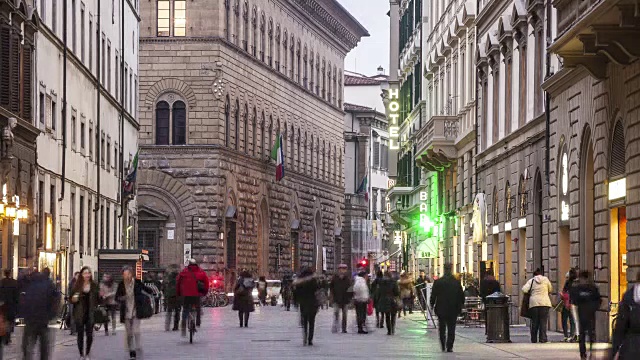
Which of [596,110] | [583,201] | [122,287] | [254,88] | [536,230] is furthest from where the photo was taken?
[254,88]

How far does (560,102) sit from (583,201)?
10.4 feet

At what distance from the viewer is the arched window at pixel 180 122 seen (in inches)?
3425

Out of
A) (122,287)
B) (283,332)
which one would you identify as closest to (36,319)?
(122,287)

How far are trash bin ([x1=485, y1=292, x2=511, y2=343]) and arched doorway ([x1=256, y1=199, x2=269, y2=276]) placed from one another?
6079 cm

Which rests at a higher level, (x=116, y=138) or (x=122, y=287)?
(x=116, y=138)

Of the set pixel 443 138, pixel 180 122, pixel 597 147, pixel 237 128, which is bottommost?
pixel 597 147

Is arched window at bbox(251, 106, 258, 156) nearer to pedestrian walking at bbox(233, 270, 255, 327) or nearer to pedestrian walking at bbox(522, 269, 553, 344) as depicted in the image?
pedestrian walking at bbox(233, 270, 255, 327)

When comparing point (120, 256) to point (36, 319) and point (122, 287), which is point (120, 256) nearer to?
point (122, 287)

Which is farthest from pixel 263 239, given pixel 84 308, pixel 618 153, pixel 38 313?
pixel 38 313

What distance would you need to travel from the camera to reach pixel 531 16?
4516 centimetres

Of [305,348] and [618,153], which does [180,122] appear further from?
[618,153]

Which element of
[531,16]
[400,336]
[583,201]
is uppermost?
[531,16]

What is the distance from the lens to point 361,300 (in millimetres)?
45594

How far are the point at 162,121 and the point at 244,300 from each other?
38.1 metres
